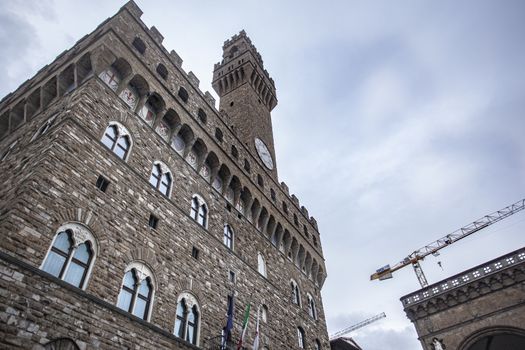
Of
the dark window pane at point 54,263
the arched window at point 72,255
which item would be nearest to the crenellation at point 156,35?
the arched window at point 72,255

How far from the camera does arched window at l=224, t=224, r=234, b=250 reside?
1550cm

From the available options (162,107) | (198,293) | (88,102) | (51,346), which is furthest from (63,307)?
(162,107)

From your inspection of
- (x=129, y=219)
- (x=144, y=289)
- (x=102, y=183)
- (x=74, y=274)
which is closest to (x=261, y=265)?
(x=144, y=289)

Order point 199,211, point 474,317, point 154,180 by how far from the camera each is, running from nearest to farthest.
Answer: point 154,180, point 199,211, point 474,317

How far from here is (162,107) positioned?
47.6 ft

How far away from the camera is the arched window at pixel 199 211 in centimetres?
1422

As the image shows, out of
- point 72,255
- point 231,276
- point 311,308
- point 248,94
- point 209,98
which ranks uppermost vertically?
point 248,94

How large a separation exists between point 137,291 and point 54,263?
7.76 ft

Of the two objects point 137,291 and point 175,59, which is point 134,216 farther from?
point 175,59

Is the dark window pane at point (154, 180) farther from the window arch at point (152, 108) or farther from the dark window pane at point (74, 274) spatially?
the dark window pane at point (74, 274)

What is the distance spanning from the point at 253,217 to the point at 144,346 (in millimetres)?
9785

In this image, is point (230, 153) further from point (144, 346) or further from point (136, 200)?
point (144, 346)

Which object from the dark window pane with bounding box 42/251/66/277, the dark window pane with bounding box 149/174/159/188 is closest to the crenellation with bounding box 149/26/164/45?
the dark window pane with bounding box 149/174/159/188

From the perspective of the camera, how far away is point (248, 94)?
2652 cm
